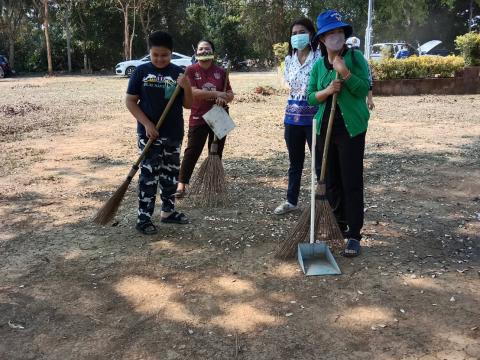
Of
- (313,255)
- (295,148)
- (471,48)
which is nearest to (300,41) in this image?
(295,148)

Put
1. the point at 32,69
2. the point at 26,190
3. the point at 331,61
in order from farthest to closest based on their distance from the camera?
the point at 32,69
the point at 26,190
the point at 331,61

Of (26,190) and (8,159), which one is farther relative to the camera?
(8,159)

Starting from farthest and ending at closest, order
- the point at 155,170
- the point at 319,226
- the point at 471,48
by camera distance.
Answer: the point at 471,48
the point at 155,170
the point at 319,226

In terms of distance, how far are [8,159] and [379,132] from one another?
5.93 m

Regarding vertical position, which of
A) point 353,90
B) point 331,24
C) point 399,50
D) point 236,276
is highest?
point 399,50

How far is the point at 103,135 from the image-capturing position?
29.6 feet

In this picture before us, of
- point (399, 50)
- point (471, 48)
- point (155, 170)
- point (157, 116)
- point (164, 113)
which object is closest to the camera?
point (164, 113)

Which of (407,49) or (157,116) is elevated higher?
(407,49)

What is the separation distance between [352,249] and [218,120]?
1910 millimetres

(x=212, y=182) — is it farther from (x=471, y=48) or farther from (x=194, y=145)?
(x=471, y=48)

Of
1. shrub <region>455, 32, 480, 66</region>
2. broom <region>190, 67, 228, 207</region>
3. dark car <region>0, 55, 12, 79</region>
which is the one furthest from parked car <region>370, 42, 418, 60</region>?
broom <region>190, 67, 228, 207</region>

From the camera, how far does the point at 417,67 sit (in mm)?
14344

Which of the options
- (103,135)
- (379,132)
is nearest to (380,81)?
(379,132)

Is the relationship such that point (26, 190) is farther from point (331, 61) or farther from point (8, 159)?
point (331, 61)
